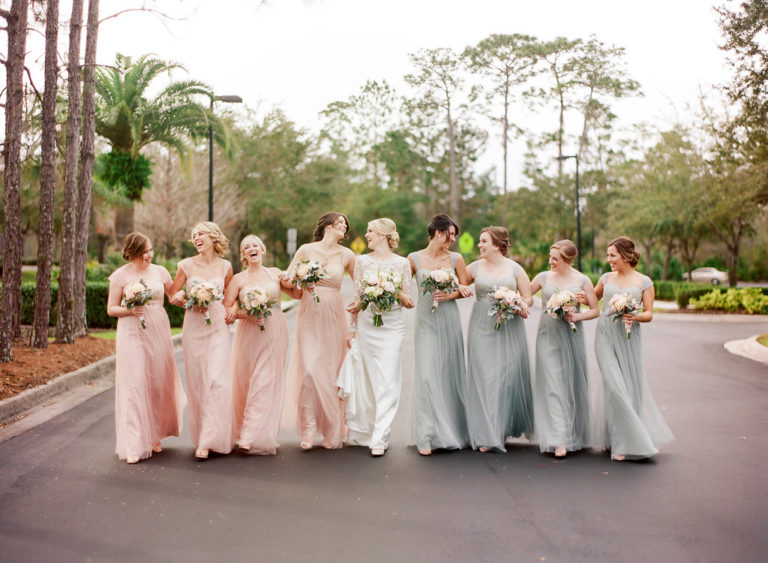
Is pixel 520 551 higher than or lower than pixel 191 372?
lower

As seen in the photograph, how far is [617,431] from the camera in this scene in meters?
6.87

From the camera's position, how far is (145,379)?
7027 mm

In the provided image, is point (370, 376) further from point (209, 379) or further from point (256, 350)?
point (209, 379)

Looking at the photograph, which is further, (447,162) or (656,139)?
(447,162)

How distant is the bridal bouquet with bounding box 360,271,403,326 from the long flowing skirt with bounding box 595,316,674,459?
208 cm

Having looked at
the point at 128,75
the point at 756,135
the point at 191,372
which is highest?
the point at 128,75

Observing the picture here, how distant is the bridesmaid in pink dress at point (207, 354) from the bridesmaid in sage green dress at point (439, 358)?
1.87 metres

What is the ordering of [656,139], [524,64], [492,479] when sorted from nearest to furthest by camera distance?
[492,479] → [656,139] → [524,64]

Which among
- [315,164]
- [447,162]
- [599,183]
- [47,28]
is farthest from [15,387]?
[447,162]

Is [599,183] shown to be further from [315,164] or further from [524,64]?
[315,164]

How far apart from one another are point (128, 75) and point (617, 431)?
21031mm

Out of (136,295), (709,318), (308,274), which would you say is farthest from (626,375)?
(709,318)

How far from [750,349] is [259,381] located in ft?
41.4

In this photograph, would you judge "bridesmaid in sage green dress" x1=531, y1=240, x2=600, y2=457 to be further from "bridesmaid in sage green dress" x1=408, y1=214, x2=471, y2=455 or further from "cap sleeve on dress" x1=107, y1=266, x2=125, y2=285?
"cap sleeve on dress" x1=107, y1=266, x2=125, y2=285
